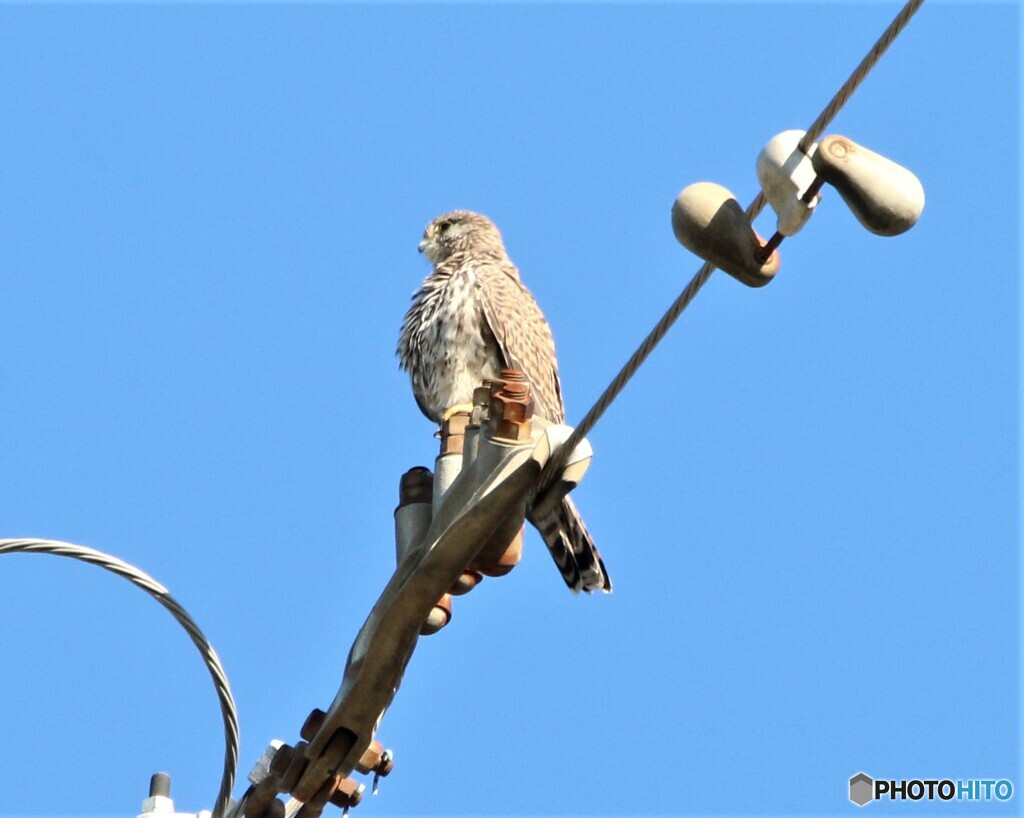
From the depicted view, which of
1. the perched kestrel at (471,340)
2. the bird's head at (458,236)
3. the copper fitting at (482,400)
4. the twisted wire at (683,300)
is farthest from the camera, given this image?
the bird's head at (458,236)

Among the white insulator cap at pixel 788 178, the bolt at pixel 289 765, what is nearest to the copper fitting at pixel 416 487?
the bolt at pixel 289 765

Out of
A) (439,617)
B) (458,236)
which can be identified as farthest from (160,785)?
(458,236)

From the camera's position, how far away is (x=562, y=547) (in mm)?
7555

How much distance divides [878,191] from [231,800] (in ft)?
7.43

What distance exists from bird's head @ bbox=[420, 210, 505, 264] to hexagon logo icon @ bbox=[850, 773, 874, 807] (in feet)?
11.6

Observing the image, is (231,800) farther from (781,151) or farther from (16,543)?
(781,151)

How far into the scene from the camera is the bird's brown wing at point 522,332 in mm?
8453

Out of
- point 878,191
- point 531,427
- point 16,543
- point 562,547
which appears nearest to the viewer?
point 878,191

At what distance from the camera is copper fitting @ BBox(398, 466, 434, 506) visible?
197 inches

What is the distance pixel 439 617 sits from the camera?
4.76 m

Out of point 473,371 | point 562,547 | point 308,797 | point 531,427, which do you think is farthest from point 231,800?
point 473,371

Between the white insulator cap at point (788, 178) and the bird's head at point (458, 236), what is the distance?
559cm

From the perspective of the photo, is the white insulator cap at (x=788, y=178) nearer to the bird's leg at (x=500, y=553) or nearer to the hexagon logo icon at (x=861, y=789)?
the bird's leg at (x=500, y=553)

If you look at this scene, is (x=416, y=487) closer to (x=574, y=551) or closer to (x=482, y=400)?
(x=482, y=400)
